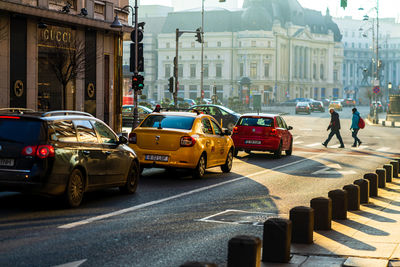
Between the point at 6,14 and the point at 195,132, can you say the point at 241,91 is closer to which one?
the point at 6,14

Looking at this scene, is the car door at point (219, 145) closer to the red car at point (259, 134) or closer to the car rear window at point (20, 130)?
the red car at point (259, 134)

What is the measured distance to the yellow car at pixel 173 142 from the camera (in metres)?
16.6

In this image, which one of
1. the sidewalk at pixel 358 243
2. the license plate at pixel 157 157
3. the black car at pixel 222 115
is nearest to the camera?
the sidewalk at pixel 358 243

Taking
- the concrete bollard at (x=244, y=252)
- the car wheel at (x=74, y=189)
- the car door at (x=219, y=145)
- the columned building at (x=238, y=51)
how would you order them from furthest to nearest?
the columned building at (x=238, y=51) < the car door at (x=219, y=145) < the car wheel at (x=74, y=189) < the concrete bollard at (x=244, y=252)

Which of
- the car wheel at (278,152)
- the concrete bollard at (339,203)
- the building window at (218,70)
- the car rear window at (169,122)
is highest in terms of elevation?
the building window at (218,70)

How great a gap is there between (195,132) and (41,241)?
868 cm

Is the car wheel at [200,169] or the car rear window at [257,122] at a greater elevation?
the car rear window at [257,122]

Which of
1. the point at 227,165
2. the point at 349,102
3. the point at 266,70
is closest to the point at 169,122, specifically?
the point at 227,165

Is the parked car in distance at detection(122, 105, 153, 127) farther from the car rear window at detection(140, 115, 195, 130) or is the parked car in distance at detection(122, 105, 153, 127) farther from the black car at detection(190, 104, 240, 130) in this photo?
the car rear window at detection(140, 115, 195, 130)

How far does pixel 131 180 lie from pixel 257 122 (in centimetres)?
1257

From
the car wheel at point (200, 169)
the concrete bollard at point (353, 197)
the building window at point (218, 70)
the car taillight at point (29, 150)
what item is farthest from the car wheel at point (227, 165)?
the building window at point (218, 70)

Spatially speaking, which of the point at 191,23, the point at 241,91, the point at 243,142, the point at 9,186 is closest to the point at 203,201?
the point at 9,186

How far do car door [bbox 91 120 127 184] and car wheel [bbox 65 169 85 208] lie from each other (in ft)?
3.10

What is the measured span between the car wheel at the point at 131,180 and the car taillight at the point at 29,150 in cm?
291
